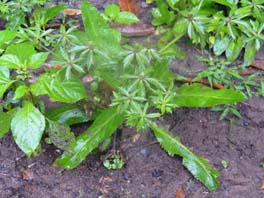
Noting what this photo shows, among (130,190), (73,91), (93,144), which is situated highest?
(73,91)

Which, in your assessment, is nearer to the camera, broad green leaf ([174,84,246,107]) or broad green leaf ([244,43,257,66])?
broad green leaf ([174,84,246,107])

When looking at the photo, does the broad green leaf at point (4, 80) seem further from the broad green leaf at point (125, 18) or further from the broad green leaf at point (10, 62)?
the broad green leaf at point (125, 18)

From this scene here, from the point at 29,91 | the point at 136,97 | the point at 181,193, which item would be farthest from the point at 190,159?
the point at 29,91

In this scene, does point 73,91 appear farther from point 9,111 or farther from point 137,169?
point 137,169

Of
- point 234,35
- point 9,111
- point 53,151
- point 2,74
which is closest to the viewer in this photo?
point 2,74

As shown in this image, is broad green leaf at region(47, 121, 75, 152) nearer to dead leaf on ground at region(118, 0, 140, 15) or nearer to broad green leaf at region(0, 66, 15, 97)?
broad green leaf at region(0, 66, 15, 97)

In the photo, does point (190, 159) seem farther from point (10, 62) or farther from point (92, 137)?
point (10, 62)

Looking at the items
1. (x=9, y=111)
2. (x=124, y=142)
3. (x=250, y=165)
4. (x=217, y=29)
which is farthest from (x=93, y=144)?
(x=217, y=29)

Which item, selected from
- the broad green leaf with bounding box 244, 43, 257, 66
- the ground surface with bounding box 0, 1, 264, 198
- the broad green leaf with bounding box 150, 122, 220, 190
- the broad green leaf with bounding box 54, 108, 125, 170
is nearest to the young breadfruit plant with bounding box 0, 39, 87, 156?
the broad green leaf with bounding box 54, 108, 125, 170
